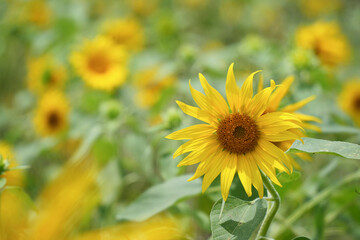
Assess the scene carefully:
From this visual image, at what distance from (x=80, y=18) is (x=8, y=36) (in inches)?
19.4

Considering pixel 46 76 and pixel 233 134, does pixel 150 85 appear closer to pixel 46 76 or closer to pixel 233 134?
pixel 46 76

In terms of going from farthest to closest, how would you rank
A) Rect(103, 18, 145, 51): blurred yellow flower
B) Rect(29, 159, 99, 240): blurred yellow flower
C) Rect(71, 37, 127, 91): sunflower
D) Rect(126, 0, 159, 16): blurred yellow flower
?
Rect(126, 0, 159, 16): blurred yellow flower < Rect(103, 18, 145, 51): blurred yellow flower < Rect(71, 37, 127, 91): sunflower < Rect(29, 159, 99, 240): blurred yellow flower

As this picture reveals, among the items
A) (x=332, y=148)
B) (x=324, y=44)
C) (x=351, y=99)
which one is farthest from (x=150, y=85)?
(x=332, y=148)

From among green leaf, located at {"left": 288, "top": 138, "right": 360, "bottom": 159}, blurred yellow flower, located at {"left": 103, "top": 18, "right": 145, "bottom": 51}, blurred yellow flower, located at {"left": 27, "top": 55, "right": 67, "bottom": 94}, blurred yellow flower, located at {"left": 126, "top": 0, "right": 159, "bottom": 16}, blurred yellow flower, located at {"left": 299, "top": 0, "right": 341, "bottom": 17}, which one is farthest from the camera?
blurred yellow flower, located at {"left": 299, "top": 0, "right": 341, "bottom": 17}

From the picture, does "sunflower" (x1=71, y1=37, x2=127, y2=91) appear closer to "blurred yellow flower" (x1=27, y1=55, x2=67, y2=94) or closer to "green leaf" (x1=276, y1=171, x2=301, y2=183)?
"blurred yellow flower" (x1=27, y1=55, x2=67, y2=94)

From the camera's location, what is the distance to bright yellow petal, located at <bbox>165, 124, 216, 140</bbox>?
26.6 inches

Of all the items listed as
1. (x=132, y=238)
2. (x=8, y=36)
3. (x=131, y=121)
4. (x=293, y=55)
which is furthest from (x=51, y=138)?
(x=132, y=238)

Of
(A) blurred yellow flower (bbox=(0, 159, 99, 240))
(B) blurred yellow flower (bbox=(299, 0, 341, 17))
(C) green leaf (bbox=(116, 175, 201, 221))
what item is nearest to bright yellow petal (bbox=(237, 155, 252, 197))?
(C) green leaf (bbox=(116, 175, 201, 221))

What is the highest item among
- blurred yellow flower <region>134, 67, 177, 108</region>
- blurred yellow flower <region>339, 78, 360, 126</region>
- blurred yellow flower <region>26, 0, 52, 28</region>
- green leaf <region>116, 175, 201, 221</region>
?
blurred yellow flower <region>26, 0, 52, 28</region>

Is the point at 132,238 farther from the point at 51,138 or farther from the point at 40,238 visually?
the point at 51,138

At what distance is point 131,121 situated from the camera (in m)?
1.39

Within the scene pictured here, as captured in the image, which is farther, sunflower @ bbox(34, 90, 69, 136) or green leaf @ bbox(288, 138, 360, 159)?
sunflower @ bbox(34, 90, 69, 136)

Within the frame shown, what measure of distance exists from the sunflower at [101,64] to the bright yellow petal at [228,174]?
3.34 ft

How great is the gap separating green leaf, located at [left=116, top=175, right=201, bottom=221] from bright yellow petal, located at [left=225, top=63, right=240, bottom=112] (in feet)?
0.63
